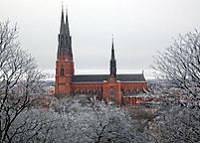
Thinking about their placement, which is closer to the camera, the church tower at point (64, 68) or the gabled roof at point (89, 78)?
the church tower at point (64, 68)

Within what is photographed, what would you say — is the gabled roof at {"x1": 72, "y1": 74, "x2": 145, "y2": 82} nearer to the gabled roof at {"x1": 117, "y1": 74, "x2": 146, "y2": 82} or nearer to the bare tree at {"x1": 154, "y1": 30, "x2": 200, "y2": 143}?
the gabled roof at {"x1": 117, "y1": 74, "x2": 146, "y2": 82}

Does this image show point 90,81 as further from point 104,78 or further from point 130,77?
point 130,77

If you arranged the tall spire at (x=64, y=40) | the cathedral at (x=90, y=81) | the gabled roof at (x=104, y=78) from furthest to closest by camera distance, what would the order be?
the gabled roof at (x=104, y=78) → the cathedral at (x=90, y=81) → the tall spire at (x=64, y=40)

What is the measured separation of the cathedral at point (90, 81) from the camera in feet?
181

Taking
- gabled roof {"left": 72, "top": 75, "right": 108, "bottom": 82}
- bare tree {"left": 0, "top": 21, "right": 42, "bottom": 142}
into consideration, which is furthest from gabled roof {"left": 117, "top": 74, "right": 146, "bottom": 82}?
bare tree {"left": 0, "top": 21, "right": 42, "bottom": 142}

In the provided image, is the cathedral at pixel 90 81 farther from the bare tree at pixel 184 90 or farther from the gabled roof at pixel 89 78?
the bare tree at pixel 184 90

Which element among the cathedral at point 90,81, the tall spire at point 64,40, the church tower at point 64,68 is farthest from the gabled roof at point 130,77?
the tall spire at point 64,40

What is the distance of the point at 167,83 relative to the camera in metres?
9.84

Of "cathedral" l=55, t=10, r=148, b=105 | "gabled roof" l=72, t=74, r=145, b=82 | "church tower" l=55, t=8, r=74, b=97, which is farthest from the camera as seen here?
"gabled roof" l=72, t=74, r=145, b=82

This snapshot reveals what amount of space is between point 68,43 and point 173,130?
48.4m

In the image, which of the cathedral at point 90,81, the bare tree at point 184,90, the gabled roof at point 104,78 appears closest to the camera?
the bare tree at point 184,90

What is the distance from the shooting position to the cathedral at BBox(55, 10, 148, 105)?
55.3 m

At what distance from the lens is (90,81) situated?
6084cm

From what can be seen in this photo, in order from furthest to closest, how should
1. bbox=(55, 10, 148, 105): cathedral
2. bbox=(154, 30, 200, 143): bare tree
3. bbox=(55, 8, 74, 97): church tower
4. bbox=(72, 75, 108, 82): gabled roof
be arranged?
bbox=(72, 75, 108, 82): gabled roof < bbox=(55, 8, 74, 97): church tower < bbox=(55, 10, 148, 105): cathedral < bbox=(154, 30, 200, 143): bare tree
